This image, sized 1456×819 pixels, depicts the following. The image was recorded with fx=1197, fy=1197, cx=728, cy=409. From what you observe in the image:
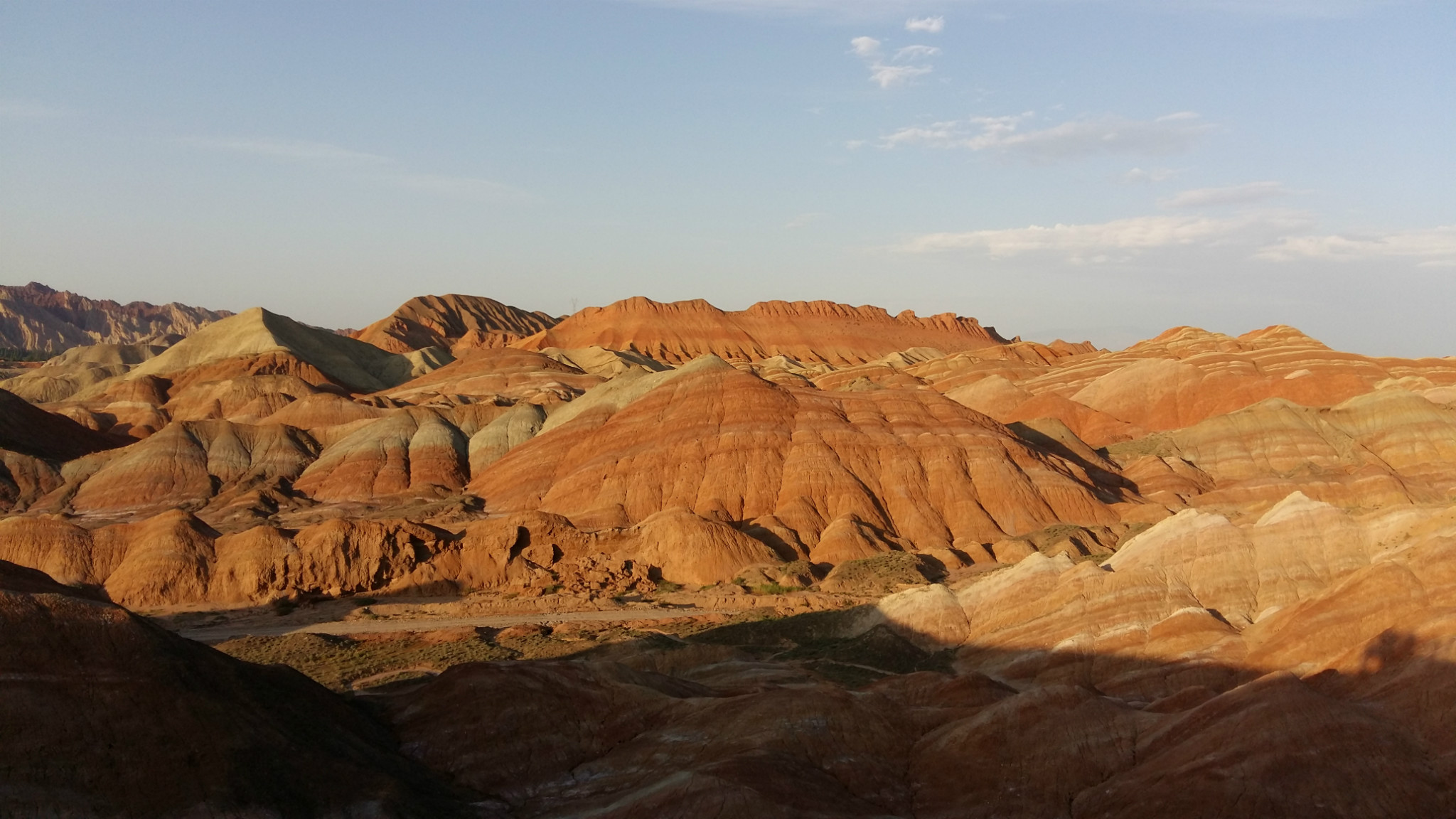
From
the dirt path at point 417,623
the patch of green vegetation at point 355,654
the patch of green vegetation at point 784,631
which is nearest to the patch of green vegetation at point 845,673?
the patch of green vegetation at point 784,631

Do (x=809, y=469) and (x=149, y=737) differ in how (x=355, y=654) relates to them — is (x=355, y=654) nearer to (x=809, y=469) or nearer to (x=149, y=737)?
(x=149, y=737)

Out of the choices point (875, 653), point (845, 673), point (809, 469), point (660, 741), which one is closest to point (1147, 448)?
point (809, 469)

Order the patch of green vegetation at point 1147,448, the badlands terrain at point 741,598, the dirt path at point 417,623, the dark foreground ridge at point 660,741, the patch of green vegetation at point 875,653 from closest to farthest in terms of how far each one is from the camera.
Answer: the dark foreground ridge at point 660,741 < the badlands terrain at point 741,598 < the patch of green vegetation at point 875,653 < the dirt path at point 417,623 < the patch of green vegetation at point 1147,448

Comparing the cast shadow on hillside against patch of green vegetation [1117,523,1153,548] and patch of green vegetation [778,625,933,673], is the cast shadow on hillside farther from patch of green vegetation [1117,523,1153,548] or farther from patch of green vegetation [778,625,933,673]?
patch of green vegetation [1117,523,1153,548]

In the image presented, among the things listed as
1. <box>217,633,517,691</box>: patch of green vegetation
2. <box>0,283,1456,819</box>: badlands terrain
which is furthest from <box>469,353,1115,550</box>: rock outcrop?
<box>217,633,517,691</box>: patch of green vegetation

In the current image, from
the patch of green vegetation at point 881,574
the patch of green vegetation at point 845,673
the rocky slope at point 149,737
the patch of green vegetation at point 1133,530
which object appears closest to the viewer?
the rocky slope at point 149,737

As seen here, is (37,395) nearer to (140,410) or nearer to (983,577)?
(140,410)

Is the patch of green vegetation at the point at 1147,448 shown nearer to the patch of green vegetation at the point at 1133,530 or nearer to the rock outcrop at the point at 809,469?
the rock outcrop at the point at 809,469
